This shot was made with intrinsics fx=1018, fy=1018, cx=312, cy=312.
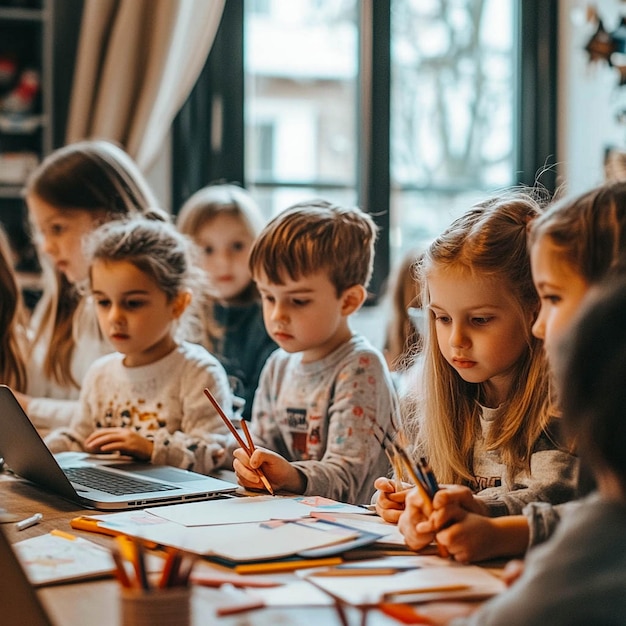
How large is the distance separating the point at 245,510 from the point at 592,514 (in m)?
0.63

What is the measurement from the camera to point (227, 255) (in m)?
2.78

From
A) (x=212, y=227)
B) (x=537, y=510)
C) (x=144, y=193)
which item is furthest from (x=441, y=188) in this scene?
(x=537, y=510)

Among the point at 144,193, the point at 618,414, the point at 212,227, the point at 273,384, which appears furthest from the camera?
the point at 212,227

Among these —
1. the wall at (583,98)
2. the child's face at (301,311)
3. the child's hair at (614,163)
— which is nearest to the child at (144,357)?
the child's face at (301,311)

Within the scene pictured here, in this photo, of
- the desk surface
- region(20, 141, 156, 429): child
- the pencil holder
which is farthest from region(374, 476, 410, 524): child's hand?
region(20, 141, 156, 429): child

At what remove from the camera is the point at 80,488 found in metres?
1.51

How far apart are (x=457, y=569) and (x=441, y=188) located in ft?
11.0

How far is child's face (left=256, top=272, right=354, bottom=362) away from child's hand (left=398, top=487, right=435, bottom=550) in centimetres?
61

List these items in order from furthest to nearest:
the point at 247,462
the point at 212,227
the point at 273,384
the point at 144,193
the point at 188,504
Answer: the point at 212,227, the point at 144,193, the point at 273,384, the point at 247,462, the point at 188,504

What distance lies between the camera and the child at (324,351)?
5.45 ft

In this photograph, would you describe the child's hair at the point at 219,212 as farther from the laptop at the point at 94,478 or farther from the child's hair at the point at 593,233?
the child's hair at the point at 593,233

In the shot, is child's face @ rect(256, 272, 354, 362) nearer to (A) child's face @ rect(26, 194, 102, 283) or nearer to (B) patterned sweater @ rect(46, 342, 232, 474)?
(B) patterned sweater @ rect(46, 342, 232, 474)

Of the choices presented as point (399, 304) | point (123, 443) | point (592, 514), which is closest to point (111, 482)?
point (123, 443)

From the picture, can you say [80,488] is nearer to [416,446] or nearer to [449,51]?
[416,446]
